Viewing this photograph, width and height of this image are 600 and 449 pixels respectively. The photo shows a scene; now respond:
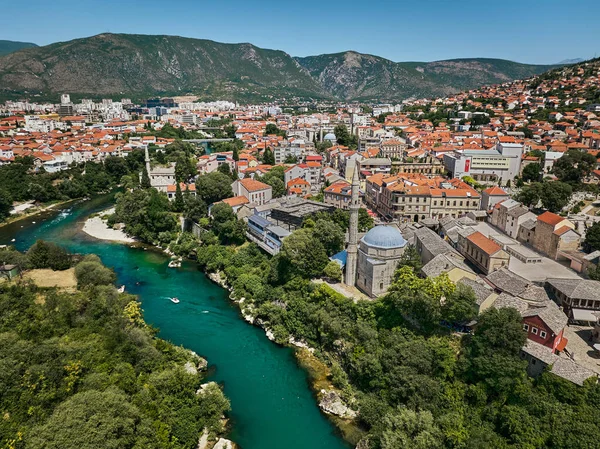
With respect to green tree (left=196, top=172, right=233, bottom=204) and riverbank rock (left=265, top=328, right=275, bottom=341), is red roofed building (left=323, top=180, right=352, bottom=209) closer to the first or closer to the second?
green tree (left=196, top=172, right=233, bottom=204)

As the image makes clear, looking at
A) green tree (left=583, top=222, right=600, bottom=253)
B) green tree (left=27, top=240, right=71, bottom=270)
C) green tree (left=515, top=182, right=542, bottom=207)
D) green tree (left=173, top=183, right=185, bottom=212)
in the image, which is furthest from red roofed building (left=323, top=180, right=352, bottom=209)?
green tree (left=27, top=240, right=71, bottom=270)

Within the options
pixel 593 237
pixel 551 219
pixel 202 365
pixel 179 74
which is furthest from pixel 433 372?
pixel 179 74

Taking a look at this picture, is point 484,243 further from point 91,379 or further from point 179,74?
point 179,74

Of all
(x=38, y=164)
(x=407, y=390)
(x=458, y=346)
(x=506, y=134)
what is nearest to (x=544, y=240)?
(x=458, y=346)

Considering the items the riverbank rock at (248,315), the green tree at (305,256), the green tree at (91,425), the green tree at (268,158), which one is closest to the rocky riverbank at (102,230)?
the riverbank rock at (248,315)

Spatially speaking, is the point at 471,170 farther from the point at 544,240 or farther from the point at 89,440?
the point at 89,440

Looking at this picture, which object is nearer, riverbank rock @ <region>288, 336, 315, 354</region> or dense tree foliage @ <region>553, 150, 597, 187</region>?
riverbank rock @ <region>288, 336, 315, 354</region>
